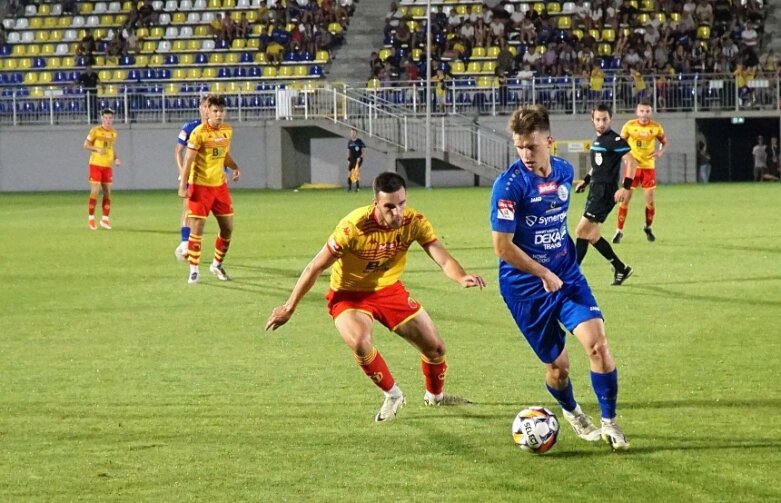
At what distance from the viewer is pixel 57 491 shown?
6.22 m

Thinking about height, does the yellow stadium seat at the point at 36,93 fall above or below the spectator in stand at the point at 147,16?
below

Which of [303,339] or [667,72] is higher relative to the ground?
[667,72]

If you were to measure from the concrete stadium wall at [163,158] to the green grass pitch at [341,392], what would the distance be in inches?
977

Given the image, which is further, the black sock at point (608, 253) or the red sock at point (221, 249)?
the red sock at point (221, 249)

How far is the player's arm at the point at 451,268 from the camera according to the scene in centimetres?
726

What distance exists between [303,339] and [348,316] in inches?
134

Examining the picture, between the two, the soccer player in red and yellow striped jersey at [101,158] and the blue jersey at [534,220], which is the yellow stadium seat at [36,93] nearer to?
the soccer player in red and yellow striped jersey at [101,158]

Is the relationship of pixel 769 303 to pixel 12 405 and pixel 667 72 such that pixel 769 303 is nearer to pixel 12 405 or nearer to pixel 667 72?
pixel 12 405

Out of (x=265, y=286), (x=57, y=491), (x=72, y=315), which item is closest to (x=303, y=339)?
(x=72, y=315)

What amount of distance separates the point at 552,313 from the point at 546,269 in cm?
28

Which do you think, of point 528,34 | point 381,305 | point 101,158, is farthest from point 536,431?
point 528,34

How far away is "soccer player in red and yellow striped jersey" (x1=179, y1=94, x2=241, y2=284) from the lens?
15578 millimetres

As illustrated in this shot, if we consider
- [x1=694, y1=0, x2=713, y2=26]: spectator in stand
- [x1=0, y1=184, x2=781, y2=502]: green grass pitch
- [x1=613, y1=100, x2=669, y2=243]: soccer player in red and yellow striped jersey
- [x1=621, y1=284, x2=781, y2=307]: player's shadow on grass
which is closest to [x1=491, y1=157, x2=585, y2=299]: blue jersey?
[x1=0, y1=184, x2=781, y2=502]: green grass pitch

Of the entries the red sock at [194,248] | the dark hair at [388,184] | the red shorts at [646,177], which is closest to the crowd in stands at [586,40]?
the red shorts at [646,177]
